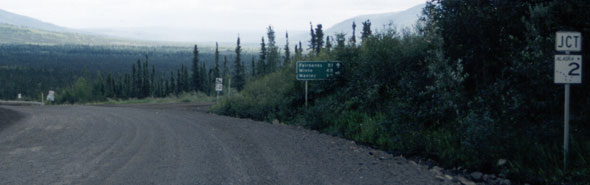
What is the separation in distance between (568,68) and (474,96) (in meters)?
3.87

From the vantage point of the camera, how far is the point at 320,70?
66.5 feet

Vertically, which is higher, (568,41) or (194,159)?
(568,41)

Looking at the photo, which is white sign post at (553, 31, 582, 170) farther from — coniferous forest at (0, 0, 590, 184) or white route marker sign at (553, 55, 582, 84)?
coniferous forest at (0, 0, 590, 184)

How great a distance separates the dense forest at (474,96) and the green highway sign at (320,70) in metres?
1.33

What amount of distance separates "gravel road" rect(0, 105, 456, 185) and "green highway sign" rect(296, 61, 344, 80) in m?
5.44

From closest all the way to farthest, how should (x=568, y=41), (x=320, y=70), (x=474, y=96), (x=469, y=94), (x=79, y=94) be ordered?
(x=568, y=41), (x=474, y=96), (x=469, y=94), (x=320, y=70), (x=79, y=94)

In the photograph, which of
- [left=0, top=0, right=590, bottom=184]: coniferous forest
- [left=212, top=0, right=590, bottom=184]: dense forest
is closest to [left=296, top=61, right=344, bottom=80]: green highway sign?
[left=0, top=0, right=590, bottom=184]: coniferous forest

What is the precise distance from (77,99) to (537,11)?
259 feet

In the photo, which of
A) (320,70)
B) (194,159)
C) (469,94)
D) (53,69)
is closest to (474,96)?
(469,94)

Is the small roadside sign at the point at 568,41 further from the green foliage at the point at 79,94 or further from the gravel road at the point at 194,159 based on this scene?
the green foliage at the point at 79,94

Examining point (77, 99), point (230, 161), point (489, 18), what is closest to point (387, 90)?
point (489, 18)

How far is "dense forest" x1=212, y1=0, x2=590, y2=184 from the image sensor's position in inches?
366

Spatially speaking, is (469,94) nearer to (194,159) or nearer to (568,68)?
(568,68)

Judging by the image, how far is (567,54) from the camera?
27.6 feet
